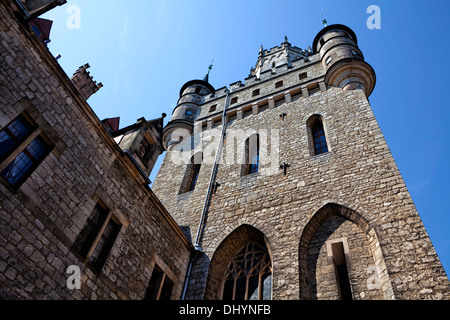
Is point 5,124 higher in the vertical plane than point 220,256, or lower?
lower

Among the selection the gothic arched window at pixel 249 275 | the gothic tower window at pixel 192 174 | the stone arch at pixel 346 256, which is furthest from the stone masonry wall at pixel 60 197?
the gothic tower window at pixel 192 174

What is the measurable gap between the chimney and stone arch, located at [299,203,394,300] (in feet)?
67.1

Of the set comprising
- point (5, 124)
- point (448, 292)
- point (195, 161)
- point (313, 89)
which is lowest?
point (448, 292)

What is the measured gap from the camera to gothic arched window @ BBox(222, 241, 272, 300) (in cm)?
782

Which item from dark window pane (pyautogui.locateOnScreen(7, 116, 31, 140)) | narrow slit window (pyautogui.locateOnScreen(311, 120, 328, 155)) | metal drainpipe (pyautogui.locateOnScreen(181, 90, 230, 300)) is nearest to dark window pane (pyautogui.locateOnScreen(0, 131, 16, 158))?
dark window pane (pyautogui.locateOnScreen(7, 116, 31, 140))

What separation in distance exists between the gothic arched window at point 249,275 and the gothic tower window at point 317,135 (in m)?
3.55

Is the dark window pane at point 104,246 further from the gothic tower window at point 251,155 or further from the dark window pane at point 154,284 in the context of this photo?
the gothic tower window at point 251,155

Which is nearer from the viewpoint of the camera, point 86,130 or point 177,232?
point 86,130

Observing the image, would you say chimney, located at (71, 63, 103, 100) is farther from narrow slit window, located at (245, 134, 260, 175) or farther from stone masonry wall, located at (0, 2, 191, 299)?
stone masonry wall, located at (0, 2, 191, 299)

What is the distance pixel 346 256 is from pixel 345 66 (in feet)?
24.1

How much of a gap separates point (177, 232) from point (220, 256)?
4.43ft
